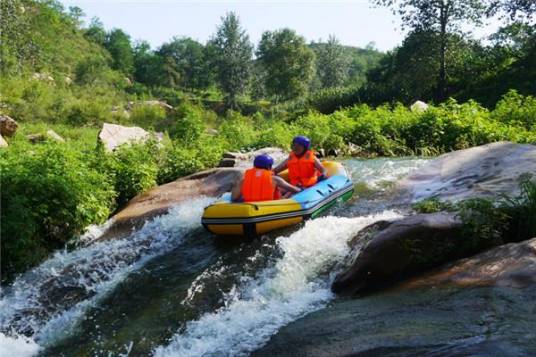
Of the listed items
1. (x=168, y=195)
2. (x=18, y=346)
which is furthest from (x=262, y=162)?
(x=18, y=346)

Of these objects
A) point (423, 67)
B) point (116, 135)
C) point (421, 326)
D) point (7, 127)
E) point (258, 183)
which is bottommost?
point (421, 326)

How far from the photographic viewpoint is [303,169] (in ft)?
24.6

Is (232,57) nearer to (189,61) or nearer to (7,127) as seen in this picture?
(189,61)

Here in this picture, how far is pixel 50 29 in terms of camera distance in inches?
1678

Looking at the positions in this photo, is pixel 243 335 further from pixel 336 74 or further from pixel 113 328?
pixel 336 74

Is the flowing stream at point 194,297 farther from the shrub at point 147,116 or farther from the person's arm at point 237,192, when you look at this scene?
the shrub at point 147,116

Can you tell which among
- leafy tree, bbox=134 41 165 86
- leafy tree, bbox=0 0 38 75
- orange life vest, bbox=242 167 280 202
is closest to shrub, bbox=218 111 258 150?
orange life vest, bbox=242 167 280 202

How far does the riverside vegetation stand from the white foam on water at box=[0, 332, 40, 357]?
1.73 m

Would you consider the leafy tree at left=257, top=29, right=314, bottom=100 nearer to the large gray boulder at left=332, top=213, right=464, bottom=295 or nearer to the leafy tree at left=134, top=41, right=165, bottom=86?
the leafy tree at left=134, top=41, right=165, bottom=86

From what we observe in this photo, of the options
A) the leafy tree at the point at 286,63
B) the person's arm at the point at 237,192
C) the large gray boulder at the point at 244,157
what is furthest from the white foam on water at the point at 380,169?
the leafy tree at the point at 286,63

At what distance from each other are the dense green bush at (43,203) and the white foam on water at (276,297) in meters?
3.05

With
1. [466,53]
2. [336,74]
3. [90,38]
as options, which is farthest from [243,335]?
[90,38]

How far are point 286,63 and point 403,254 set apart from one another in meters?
40.4

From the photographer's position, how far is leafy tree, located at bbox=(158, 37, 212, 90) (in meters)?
A: 60.2
